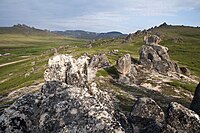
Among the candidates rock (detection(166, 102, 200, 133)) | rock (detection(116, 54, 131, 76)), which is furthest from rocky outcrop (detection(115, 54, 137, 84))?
rock (detection(166, 102, 200, 133))

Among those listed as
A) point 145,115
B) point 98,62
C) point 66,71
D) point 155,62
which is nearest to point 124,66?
point 98,62

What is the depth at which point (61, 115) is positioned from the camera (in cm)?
1466

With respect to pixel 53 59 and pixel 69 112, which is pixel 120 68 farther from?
pixel 69 112

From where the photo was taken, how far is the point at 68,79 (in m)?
45.3

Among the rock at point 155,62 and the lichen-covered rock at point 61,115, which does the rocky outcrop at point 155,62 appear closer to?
the rock at point 155,62

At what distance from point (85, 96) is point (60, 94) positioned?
190cm

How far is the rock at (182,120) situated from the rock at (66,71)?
1729 centimetres

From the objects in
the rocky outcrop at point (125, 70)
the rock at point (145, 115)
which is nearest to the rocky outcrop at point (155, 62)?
the rocky outcrop at point (125, 70)

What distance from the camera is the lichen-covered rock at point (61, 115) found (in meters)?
13.2

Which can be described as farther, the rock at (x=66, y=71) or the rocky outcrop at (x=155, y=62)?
the rocky outcrop at (x=155, y=62)

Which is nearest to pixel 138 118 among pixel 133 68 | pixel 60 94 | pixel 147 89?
pixel 60 94

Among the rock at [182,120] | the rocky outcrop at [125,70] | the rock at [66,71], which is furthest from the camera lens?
the rocky outcrop at [125,70]

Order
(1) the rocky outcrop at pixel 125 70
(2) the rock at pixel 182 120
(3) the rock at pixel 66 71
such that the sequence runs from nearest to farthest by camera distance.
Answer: (2) the rock at pixel 182 120
(3) the rock at pixel 66 71
(1) the rocky outcrop at pixel 125 70

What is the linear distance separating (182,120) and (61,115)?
46.3 ft
